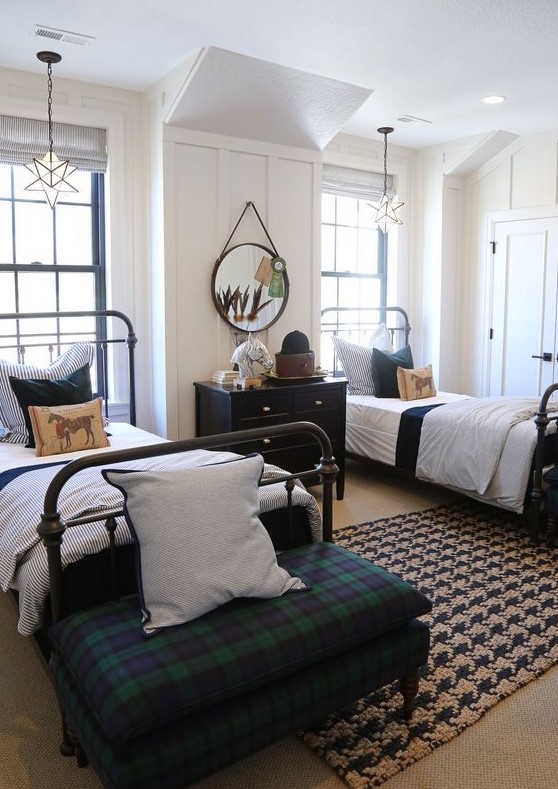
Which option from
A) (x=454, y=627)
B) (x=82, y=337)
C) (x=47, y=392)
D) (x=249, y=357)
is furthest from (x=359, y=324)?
(x=454, y=627)

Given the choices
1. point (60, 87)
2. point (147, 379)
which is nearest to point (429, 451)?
point (147, 379)

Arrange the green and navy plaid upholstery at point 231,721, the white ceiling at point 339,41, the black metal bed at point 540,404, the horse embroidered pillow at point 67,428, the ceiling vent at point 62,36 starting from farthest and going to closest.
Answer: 1. the black metal bed at point 540,404
2. the ceiling vent at point 62,36
3. the horse embroidered pillow at point 67,428
4. the white ceiling at point 339,41
5. the green and navy plaid upholstery at point 231,721

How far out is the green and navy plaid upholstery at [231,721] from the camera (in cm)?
157

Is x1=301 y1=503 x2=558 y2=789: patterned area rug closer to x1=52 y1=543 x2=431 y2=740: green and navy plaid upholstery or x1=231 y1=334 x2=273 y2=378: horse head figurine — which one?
x1=52 y1=543 x2=431 y2=740: green and navy plaid upholstery

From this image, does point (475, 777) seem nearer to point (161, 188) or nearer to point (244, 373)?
point (244, 373)

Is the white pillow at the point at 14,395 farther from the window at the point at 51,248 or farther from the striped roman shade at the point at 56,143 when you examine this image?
the striped roman shade at the point at 56,143

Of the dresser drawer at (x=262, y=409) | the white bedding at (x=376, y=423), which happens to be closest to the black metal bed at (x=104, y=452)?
the dresser drawer at (x=262, y=409)

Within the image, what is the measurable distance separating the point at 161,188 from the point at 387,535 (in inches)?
102

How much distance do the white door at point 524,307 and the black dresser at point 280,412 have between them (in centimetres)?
211

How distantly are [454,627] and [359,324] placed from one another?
354 centimetres

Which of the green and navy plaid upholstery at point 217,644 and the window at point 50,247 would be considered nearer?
the green and navy plaid upholstery at point 217,644

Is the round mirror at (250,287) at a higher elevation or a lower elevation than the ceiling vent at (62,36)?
lower

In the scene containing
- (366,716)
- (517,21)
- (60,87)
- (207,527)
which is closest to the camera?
Result: (207,527)

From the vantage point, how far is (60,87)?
13.6 ft
